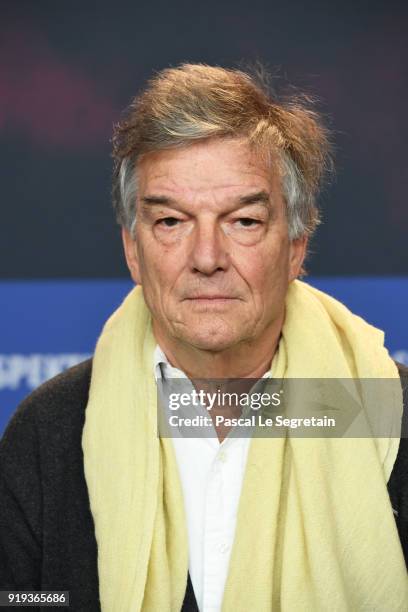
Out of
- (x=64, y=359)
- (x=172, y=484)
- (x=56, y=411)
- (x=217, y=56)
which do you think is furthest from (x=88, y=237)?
(x=172, y=484)

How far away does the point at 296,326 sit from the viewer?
86.5 inches

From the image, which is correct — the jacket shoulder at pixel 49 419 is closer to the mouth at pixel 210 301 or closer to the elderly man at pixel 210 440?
the elderly man at pixel 210 440

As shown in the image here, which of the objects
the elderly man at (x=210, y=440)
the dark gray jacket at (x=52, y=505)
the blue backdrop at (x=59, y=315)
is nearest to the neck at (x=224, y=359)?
the elderly man at (x=210, y=440)

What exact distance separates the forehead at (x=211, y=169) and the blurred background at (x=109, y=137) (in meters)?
1.14

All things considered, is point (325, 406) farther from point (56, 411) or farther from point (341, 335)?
point (56, 411)

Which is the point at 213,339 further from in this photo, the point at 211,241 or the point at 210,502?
the point at 210,502

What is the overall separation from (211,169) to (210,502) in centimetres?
65

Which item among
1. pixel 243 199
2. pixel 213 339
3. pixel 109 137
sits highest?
pixel 109 137

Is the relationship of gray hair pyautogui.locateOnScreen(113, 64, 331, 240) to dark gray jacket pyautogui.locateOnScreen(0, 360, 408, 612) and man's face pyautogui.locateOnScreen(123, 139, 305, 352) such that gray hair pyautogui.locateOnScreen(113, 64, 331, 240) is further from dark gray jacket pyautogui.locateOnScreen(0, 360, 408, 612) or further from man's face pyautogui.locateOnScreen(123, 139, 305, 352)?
dark gray jacket pyautogui.locateOnScreen(0, 360, 408, 612)

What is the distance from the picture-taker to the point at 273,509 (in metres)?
2.05

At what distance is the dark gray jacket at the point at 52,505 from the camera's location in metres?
2.07

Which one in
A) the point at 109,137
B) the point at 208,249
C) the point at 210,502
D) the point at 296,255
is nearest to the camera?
the point at 208,249

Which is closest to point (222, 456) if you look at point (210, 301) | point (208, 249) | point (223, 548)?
point (223, 548)

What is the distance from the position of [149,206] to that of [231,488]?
0.59 meters
